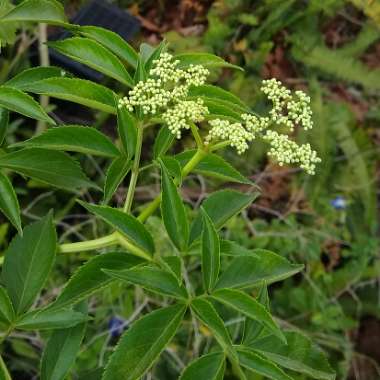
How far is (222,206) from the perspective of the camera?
1.02 m

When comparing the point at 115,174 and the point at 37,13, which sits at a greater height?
the point at 37,13

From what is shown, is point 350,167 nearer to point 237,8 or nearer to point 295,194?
point 295,194

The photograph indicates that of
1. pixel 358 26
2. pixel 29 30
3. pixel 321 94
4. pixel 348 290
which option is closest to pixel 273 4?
pixel 321 94

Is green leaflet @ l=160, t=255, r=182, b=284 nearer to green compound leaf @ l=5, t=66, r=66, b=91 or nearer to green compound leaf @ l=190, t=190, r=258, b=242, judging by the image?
green compound leaf @ l=190, t=190, r=258, b=242

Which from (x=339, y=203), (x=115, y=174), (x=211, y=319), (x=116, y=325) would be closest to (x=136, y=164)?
(x=115, y=174)

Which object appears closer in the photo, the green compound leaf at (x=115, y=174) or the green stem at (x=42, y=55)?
the green compound leaf at (x=115, y=174)

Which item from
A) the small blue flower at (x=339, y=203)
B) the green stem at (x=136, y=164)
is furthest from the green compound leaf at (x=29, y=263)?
the small blue flower at (x=339, y=203)

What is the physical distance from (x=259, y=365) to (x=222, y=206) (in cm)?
25

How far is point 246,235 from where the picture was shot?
2506mm

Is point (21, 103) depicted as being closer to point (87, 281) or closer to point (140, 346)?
point (87, 281)

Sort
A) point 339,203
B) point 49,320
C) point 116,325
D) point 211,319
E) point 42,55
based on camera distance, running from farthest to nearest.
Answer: point 339,203, point 42,55, point 116,325, point 49,320, point 211,319

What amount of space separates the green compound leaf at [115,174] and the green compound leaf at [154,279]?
0.37ft

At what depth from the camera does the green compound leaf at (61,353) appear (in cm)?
96

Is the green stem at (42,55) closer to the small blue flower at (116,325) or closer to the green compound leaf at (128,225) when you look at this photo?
the small blue flower at (116,325)
